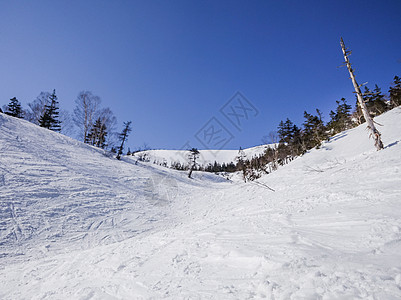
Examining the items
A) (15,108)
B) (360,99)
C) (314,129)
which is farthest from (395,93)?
(15,108)

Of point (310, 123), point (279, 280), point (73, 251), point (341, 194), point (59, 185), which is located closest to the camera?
point (279, 280)

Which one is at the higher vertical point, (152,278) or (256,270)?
(256,270)

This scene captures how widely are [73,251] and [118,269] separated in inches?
151

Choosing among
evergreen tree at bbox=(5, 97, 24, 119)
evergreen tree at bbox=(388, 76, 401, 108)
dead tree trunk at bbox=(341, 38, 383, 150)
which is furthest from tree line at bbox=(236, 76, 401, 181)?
evergreen tree at bbox=(5, 97, 24, 119)

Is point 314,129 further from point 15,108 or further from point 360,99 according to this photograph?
point 15,108

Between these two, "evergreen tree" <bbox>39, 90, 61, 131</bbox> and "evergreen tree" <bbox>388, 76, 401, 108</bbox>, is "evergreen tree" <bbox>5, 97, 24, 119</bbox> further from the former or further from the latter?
"evergreen tree" <bbox>388, 76, 401, 108</bbox>

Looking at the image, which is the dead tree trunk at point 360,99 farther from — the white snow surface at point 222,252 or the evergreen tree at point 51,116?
the evergreen tree at point 51,116

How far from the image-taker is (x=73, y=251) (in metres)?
5.80

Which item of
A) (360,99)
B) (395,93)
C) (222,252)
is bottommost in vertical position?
(222,252)

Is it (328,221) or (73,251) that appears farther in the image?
(73,251)

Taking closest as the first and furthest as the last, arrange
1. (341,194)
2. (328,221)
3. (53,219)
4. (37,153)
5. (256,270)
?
(256,270) < (328,221) < (341,194) < (53,219) < (37,153)

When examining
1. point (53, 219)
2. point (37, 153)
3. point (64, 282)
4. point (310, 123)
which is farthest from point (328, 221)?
point (310, 123)

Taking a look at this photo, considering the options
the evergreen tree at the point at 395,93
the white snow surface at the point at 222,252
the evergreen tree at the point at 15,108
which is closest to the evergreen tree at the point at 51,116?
the evergreen tree at the point at 15,108

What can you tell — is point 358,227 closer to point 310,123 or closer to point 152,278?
point 152,278
